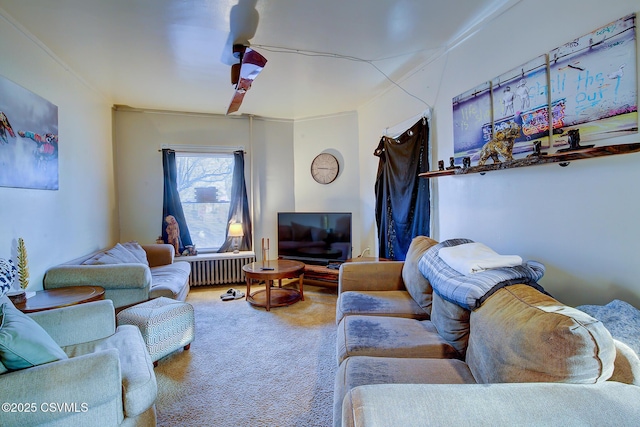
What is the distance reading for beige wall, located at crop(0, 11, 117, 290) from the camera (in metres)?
2.21

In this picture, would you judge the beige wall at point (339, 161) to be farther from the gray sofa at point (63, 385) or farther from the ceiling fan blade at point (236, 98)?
the gray sofa at point (63, 385)

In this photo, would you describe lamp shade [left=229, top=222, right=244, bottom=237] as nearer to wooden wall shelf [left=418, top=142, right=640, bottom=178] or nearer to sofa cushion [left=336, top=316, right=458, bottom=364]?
sofa cushion [left=336, top=316, right=458, bottom=364]

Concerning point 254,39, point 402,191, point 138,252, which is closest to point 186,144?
point 138,252

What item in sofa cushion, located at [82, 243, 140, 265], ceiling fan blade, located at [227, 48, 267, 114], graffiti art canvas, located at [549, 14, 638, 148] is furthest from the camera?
sofa cushion, located at [82, 243, 140, 265]

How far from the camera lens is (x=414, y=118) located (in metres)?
3.16

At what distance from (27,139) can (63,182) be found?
589mm

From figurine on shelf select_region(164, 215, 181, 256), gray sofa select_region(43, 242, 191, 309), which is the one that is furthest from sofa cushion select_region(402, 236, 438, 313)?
figurine on shelf select_region(164, 215, 181, 256)

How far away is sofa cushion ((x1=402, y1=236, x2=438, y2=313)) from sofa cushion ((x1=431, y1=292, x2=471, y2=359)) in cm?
33

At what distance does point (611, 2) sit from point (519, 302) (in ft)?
4.90

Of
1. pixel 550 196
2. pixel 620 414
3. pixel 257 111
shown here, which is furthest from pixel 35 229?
pixel 550 196

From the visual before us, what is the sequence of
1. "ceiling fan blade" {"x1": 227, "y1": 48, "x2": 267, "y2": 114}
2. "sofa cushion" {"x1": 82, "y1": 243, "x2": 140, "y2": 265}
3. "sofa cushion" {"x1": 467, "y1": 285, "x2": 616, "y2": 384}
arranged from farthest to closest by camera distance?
"sofa cushion" {"x1": 82, "y1": 243, "x2": 140, "y2": 265}
"ceiling fan blade" {"x1": 227, "y1": 48, "x2": 267, "y2": 114}
"sofa cushion" {"x1": 467, "y1": 285, "x2": 616, "y2": 384}

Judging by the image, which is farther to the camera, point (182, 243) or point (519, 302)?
point (182, 243)

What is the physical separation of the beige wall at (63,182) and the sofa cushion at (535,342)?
2.97 meters

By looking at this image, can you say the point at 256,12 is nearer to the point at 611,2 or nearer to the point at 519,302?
the point at 611,2
